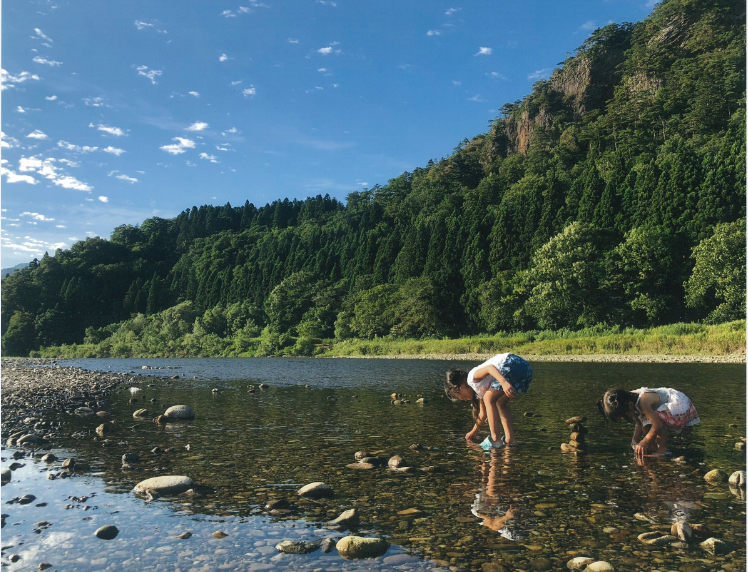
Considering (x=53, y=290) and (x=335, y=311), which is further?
(x=53, y=290)

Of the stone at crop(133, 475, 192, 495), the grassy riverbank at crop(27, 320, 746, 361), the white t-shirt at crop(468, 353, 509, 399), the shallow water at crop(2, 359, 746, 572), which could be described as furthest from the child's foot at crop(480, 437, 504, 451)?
the grassy riverbank at crop(27, 320, 746, 361)

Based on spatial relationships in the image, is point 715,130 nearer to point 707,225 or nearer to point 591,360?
point 707,225

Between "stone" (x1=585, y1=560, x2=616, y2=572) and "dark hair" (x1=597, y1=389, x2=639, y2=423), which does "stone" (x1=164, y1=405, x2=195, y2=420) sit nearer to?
"dark hair" (x1=597, y1=389, x2=639, y2=423)

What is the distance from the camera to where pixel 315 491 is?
6.42 m

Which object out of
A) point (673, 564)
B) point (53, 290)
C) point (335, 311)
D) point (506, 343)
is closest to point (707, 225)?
point (506, 343)

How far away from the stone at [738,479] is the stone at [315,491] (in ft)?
15.8

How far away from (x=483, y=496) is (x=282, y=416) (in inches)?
324

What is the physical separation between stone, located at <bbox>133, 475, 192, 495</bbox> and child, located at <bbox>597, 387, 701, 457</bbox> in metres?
6.00

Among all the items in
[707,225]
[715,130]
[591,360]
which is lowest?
[591,360]

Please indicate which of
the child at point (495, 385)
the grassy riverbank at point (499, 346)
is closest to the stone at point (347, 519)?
the child at point (495, 385)

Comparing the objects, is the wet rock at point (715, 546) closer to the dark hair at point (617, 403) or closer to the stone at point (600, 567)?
the stone at point (600, 567)

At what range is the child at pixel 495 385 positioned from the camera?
26.8 feet

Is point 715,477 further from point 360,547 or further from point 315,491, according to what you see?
point 315,491

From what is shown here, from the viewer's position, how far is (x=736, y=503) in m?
5.70
